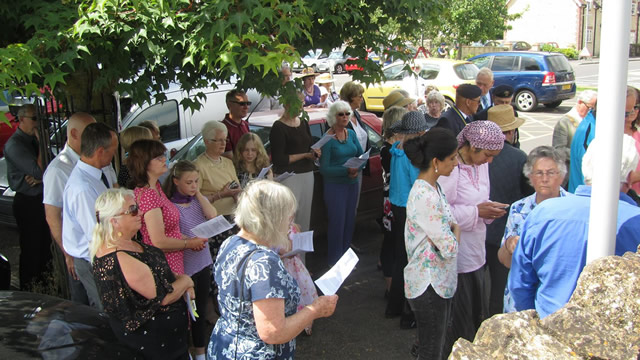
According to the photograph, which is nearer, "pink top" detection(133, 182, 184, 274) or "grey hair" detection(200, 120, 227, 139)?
"pink top" detection(133, 182, 184, 274)

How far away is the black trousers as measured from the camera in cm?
584

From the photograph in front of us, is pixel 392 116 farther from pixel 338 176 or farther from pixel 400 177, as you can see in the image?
pixel 400 177

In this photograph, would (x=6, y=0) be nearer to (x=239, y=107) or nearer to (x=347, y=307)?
(x=239, y=107)

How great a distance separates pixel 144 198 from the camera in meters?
3.99

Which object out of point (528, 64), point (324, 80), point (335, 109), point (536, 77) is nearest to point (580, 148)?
point (335, 109)

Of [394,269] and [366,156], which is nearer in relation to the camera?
[394,269]

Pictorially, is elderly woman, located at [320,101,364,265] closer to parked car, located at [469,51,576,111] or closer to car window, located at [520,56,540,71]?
parked car, located at [469,51,576,111]

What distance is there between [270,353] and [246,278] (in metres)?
0.39

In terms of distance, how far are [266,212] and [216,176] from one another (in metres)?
2.55

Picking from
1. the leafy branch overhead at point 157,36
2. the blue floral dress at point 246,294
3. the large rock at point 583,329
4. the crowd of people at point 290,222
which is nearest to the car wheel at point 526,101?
the crowd of people at point 290,222

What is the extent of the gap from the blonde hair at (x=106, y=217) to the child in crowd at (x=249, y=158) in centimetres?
218

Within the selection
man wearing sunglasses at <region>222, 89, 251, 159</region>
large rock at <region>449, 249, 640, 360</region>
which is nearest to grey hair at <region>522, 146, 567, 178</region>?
large rock at <region>449, 249, 640, 360</region>

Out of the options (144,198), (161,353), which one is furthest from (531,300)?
(144,198)

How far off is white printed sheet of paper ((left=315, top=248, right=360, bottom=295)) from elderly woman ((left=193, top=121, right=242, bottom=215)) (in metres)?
2.31
